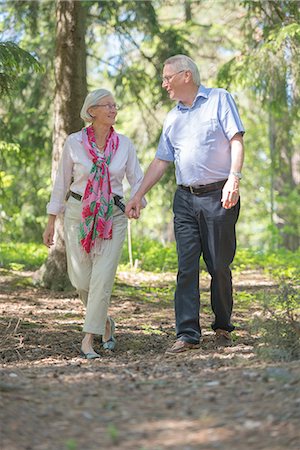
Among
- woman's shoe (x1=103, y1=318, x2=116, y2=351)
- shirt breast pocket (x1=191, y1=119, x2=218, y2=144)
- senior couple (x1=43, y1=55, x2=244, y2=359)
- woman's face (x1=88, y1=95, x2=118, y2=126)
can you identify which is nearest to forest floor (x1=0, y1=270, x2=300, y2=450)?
woman's shoe (x1=103, y1=318, x2=116, y2=351)

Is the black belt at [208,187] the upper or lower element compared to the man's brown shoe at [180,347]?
upper

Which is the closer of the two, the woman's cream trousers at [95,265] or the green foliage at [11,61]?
the woman's cream trousers at [95,265]

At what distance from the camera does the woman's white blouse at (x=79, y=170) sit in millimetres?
6062

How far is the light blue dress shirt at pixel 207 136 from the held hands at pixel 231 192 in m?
0.23

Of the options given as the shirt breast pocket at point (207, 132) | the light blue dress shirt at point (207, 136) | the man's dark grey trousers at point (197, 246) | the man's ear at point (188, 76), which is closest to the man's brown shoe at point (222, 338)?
the man's dark grey trousers at point (197, 246)

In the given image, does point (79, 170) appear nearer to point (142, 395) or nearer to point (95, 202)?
point (95, 202)

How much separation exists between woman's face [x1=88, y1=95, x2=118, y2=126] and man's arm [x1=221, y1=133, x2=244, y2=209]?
3.27ft

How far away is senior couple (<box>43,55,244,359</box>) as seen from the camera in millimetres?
5871

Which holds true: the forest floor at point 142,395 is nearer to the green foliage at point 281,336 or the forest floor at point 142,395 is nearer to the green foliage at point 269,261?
the green foliage at point 281,336

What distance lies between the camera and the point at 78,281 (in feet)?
20.2

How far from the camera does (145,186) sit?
6.04 meters

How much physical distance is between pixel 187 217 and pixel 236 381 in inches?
75.7

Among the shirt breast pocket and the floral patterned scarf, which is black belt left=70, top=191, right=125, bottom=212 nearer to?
the floral patterned scarf

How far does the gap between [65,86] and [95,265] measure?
405 centimetres
